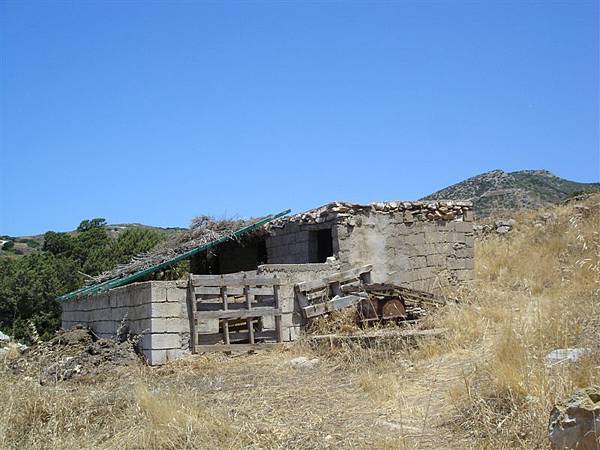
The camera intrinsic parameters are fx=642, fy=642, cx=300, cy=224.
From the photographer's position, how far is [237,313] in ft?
→ 36.2

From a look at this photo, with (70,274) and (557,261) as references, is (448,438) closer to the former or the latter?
(557,261)

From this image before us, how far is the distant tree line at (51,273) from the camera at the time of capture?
23.6m

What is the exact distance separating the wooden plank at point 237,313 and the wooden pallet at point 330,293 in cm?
59

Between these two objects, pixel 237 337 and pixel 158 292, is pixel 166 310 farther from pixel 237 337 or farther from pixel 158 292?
pixel 237 337

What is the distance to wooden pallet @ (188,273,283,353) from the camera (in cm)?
1077

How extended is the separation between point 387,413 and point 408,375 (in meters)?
1.34

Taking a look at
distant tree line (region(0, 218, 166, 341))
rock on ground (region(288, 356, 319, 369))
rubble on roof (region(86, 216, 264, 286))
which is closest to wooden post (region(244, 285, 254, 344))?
rock on ground (region(288, 356, 319, 369))

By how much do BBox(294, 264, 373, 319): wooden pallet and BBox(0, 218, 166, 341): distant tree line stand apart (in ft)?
40.5

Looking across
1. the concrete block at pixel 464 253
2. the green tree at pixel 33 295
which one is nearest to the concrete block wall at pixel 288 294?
the concrete block at pixel 464 253

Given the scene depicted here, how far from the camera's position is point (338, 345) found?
31.1 ft

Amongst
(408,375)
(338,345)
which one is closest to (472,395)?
(408,375)

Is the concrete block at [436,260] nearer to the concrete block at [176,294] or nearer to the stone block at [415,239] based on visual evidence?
the stone block at [415,239]

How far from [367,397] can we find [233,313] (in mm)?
4792

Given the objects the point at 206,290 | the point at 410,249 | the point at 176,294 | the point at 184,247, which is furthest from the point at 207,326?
the point at 410,249
